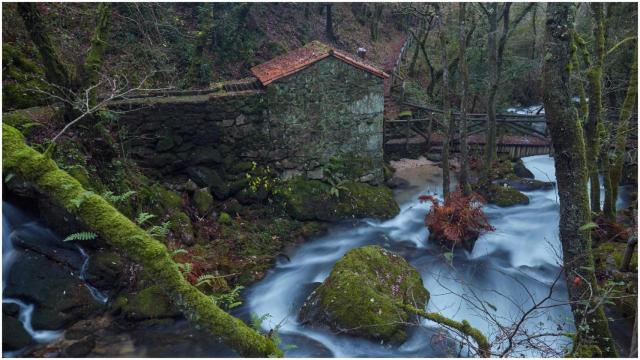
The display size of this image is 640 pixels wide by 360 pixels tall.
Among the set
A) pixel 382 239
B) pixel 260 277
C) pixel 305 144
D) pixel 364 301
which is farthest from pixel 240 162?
pixel 364 301

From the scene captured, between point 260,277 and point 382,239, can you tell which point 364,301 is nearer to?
point 260,277

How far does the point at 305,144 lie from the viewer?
32.9ft

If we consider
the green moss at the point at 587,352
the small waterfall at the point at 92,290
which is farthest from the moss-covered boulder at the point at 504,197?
the small waterfall at the point at 92,290

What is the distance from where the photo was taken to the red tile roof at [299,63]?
924cm

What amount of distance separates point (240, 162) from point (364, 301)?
4802mm

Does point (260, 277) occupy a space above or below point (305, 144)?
below

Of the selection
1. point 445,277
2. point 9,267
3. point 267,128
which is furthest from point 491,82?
point 9,267

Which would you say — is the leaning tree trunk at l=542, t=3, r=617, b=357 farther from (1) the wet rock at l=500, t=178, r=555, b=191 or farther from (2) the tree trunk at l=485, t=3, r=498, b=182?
(1) the wet rock at l=500, t=178, r=555, b=191

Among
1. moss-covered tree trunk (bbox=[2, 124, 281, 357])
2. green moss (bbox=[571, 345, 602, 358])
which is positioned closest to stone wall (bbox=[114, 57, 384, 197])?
moss-covered tree trunk (bbox=[2, 124, 281, 357])

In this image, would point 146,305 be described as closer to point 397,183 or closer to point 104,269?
point 104,269

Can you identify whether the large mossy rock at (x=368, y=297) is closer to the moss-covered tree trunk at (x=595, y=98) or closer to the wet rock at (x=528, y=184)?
the moss-covered tree trunk at (x=595, y=98)

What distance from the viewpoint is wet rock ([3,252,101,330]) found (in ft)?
18.6

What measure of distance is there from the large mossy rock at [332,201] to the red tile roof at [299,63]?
2.48m

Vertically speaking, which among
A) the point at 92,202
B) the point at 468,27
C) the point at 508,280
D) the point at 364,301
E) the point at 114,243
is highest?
the point at 468,27
